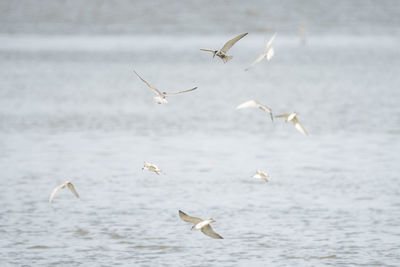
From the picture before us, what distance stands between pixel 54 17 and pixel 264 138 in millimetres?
84468

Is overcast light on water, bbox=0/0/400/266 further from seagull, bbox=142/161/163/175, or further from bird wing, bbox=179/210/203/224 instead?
seagull, bbox=142/161/163/175

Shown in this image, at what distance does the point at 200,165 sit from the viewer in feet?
61.0

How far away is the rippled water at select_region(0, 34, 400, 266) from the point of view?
1201 cm

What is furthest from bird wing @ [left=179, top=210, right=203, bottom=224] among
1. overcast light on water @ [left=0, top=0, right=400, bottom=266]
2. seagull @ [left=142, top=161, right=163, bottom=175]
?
seagull @ [left=142, top=161, right=163, bottom=175]

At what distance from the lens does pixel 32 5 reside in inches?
4437

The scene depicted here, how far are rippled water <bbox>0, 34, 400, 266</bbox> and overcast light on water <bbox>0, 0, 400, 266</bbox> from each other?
0.12 ft

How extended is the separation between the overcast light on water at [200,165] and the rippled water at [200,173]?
4 centimetres

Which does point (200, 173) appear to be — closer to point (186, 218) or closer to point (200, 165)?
point (200, 165)

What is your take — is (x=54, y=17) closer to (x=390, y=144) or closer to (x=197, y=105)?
(x=197, y=105)

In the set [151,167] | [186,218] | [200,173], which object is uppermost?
[151,167]

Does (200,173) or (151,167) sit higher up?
(151,167)

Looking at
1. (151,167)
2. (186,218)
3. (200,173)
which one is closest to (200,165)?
(200,173)

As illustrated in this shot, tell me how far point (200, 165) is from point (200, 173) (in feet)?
3.05

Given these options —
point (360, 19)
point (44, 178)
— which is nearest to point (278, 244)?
point (44, 178)
